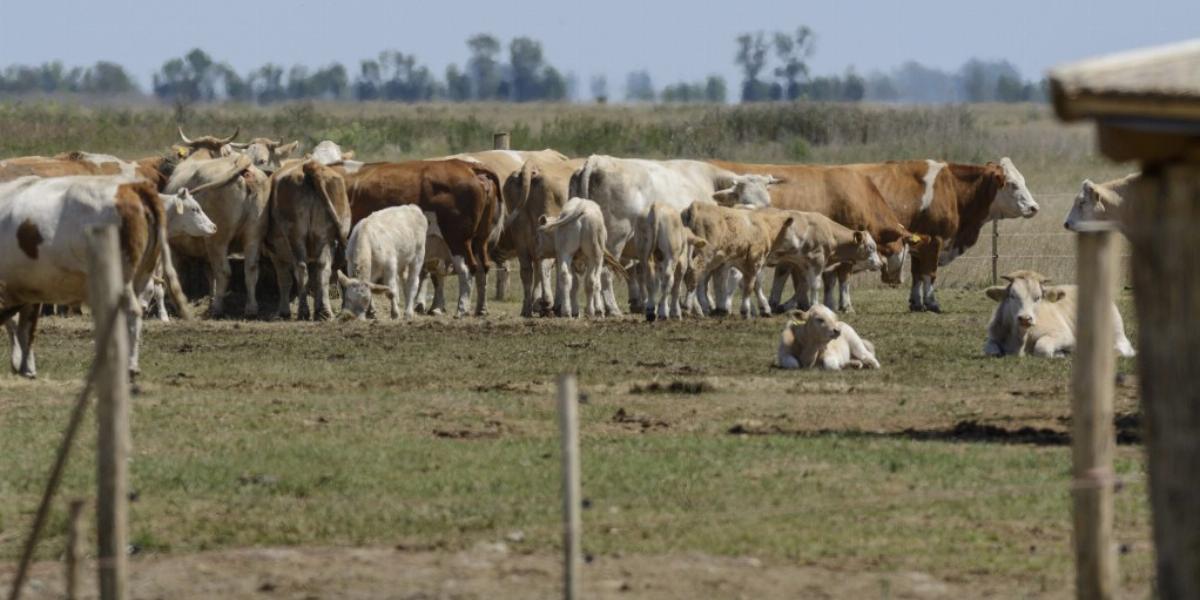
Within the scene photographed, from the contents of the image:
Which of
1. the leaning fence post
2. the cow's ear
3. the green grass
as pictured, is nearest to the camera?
the green grass

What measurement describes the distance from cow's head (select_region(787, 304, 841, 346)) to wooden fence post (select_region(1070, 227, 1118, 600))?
10.9 meters

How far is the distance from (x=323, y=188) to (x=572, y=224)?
333cm

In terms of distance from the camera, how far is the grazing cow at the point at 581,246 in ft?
84.2

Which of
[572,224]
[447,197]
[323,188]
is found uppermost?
[323,188]

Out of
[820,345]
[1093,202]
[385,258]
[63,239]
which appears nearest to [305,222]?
[385,258]

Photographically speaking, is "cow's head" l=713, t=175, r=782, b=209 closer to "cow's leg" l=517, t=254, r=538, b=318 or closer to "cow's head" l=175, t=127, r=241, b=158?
"cow's leg" l=517, t=254, r=538, b=318

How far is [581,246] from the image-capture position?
25797mm

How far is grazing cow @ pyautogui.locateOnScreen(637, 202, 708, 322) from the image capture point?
82.0 feet

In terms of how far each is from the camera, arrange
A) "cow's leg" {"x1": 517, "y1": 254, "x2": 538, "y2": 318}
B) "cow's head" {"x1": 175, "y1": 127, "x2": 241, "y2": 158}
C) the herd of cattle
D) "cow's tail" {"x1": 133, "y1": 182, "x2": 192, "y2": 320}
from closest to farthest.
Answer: "cow's tail" {"x1": 133, "y1": 182, "x2": 192, "y2": 320}, the herd of cattle, "cow's leg" {"x1": 517, "y1": 254, "x2": 538, "y2": 318}, "cow's head" {"x1": 175, "y1": 127, "x2": 241, "y2": 158}

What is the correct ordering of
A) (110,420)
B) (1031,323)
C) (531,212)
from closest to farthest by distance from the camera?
(110,420), (1031,323), (531,212)

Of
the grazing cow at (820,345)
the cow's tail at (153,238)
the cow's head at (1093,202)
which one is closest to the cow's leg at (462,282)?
the cow's head at (1093,202)

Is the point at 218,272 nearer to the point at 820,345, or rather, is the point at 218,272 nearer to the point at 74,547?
the point at 820,345

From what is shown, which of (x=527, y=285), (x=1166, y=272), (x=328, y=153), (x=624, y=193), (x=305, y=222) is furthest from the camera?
(x=328, y=153)

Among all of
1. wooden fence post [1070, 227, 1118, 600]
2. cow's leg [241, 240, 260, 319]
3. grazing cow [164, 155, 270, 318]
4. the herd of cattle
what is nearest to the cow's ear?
the herd of cattle
